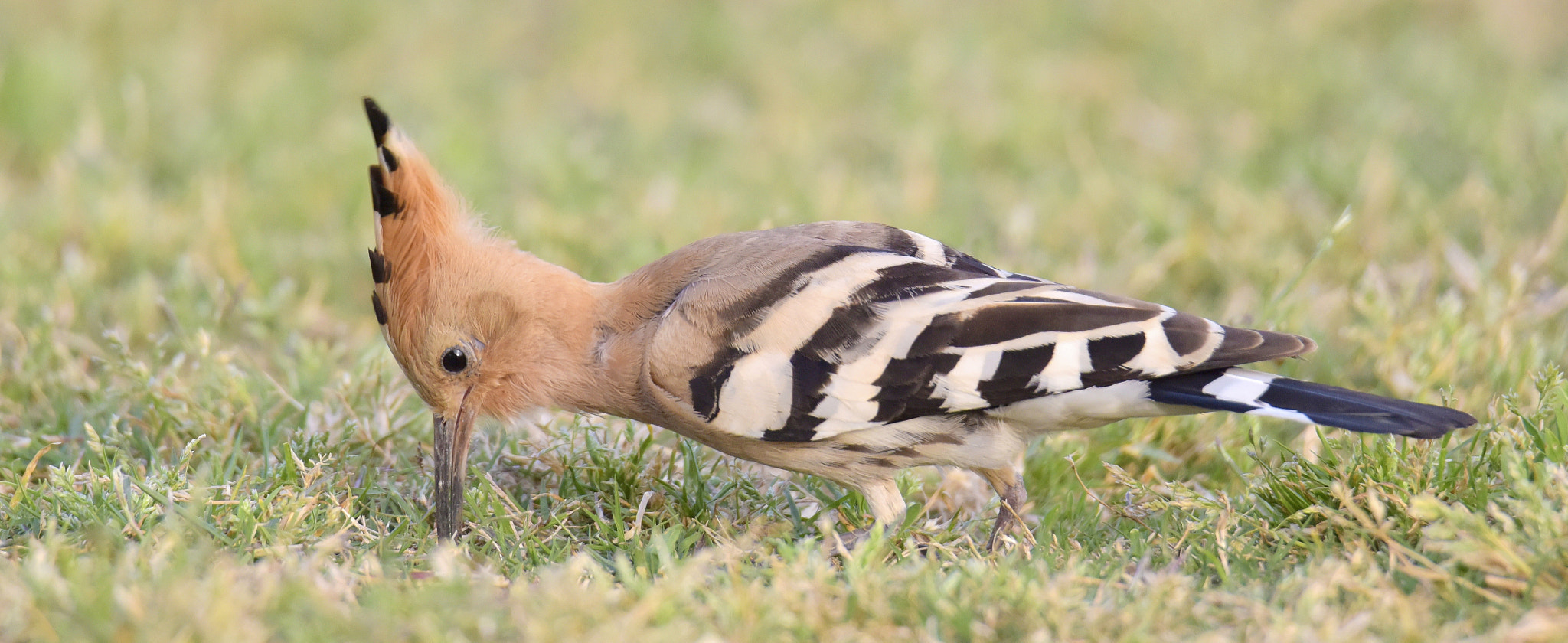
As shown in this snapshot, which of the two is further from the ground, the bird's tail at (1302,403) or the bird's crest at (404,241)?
the bird's crest at (404,241)

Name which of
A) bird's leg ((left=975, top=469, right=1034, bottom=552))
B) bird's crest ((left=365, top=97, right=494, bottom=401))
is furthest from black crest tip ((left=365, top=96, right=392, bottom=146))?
bird's leg ((left=975, top=469, right=1034, bottom=552))

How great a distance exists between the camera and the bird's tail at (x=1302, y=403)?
2.48 m

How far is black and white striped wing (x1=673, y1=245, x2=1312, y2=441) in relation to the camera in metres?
2.71

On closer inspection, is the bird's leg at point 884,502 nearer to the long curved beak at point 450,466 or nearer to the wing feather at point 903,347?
the wing feather at point 903,347

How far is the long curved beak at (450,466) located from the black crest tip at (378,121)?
59 centimetres

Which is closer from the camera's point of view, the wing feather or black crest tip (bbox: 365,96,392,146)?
the wing feather

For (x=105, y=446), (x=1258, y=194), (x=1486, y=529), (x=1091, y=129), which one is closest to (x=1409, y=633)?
(x=1486, y=529)

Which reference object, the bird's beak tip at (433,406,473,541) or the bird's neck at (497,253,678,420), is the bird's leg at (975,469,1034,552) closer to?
the bird's neck at (497,253,678,420)

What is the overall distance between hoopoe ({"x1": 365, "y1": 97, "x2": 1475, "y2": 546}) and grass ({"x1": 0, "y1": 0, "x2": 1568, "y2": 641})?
0.17 metres

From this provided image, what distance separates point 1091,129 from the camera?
6273 millimetres

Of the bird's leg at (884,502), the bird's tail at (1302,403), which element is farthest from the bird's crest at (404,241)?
the bird's tail at (1302,403)

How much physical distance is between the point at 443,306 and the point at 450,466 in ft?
1.13

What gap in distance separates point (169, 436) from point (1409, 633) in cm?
265

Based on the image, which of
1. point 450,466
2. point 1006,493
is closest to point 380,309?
point 450,466
